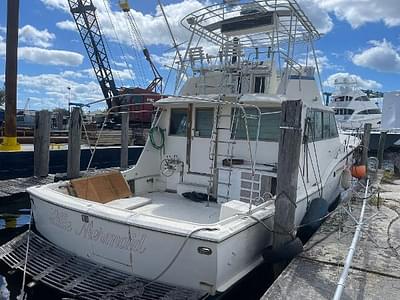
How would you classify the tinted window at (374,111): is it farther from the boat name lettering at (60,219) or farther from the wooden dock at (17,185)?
the boat name lettering at (60,219)

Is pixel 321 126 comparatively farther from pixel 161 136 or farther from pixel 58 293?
pixel 58 293

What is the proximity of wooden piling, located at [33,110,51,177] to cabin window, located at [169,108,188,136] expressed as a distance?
15.3 feet

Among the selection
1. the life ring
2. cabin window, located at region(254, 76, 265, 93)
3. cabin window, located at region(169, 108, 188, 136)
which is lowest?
the life ring

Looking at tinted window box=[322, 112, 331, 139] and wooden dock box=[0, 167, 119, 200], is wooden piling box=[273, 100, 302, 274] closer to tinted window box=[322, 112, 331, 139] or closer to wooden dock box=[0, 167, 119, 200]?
tinted window box=[322, 112, 331, 139]

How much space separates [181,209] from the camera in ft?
19.6

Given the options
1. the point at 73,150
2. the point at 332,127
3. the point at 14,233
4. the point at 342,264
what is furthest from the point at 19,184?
the point at 342,264

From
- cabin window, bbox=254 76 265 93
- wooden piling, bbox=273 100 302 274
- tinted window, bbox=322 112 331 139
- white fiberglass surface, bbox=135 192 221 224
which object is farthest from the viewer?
tinted window, bbox=322 112 331 139

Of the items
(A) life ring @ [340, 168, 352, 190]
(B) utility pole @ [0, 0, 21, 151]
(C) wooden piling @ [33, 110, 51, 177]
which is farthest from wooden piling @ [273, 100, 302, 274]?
(B) utility pole @ [0, 0, 21, 151]

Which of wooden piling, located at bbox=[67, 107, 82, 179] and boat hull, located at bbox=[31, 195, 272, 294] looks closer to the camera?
boat hull, located at bbox=[31, 195, 272, 294]

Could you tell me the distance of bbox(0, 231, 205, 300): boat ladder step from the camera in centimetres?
400

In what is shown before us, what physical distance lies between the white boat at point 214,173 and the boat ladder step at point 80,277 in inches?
4.1

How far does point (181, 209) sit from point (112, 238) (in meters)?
1.82

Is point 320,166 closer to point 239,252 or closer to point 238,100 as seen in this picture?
point 238,100

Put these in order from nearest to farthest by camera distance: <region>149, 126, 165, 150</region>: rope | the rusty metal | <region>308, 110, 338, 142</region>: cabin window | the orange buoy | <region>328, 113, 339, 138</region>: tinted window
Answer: <region>308, 110, 338, 142</region>: cabin window, <region>149, 126, 165, 150</region>: rope, <region>328, 113, 339, 138</region>: tinted window, the orange buoy, the rusty metal
